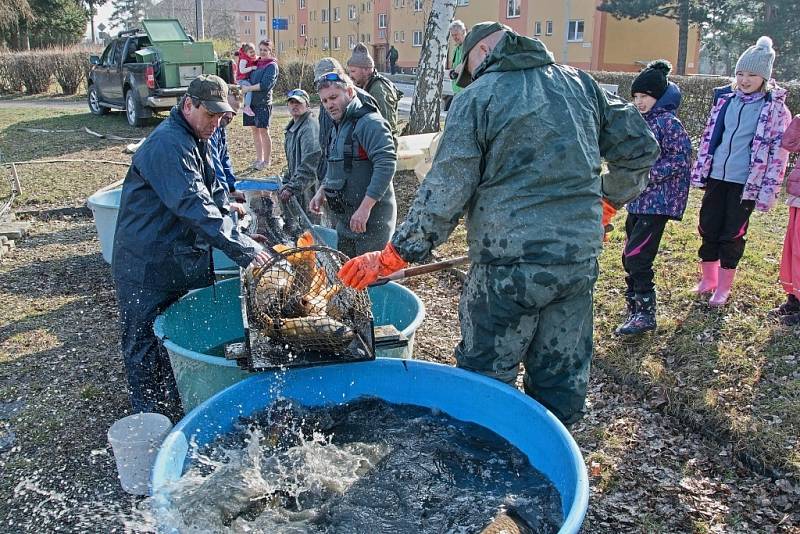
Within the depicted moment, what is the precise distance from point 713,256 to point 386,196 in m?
2.52

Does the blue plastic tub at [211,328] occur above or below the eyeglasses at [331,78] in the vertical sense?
below

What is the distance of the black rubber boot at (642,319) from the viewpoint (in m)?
4.70

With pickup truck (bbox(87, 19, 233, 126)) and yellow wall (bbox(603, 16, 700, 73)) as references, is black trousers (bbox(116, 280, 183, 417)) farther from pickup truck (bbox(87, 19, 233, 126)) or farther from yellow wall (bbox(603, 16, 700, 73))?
yellow wall (bbox(603, 16, 700, 73))

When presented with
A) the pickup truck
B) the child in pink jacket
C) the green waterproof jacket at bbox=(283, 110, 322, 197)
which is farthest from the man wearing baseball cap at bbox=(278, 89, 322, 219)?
the pickup truck

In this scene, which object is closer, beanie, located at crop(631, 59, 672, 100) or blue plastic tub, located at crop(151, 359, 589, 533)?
blue plastic tub, located at crop(151, 359, 589, 533)

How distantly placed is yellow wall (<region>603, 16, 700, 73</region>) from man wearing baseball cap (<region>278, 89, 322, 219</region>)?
33.6 meters

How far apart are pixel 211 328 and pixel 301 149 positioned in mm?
2138

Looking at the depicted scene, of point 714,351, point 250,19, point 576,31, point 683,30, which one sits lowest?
point 714,351

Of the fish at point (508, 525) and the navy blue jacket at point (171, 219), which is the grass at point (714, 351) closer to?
the fish at point (508, 525)

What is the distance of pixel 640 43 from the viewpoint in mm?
36906

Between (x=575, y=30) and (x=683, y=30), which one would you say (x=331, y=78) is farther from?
(x=575, y=30)

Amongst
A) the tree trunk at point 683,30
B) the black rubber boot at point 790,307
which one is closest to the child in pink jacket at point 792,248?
the black rubber boot at point 790,307

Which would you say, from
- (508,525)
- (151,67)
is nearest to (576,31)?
(151,67)

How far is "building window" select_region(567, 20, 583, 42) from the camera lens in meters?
36.4
